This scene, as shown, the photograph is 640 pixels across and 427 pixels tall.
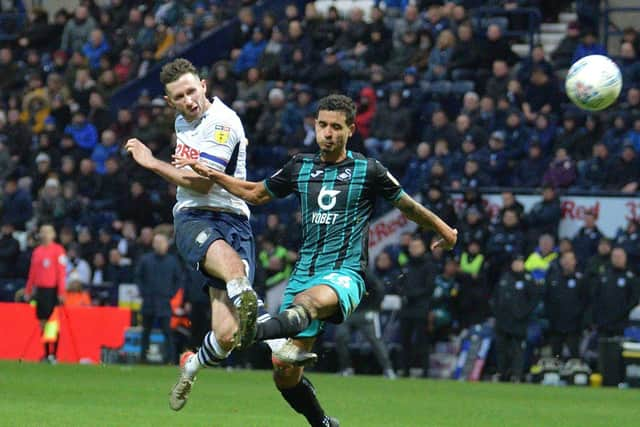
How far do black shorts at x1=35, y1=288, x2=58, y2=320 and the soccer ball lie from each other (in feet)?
35.1

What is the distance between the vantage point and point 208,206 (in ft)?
36.5

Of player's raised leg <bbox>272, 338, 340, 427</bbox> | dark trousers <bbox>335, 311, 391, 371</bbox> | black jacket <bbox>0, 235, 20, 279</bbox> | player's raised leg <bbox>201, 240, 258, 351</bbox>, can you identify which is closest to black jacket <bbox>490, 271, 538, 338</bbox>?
dark trousers <bbox>335, 311, 391, 371</bbox>

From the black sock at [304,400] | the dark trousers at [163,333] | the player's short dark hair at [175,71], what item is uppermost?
the player's short dark hair at [175,71]

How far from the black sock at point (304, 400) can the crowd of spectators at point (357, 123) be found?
37.2 ft

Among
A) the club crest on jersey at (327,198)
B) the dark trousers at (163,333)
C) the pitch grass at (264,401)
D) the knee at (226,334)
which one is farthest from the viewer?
the dark trousers at (163,333)

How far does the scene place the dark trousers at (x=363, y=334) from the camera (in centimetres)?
2159

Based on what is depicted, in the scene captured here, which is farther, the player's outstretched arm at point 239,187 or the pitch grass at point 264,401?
the pitch grass at point 264,401

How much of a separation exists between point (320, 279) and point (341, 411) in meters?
4.79

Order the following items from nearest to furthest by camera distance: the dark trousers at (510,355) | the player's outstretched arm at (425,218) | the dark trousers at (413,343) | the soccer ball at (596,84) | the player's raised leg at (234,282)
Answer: the player's raised leg at (234,282) → the player's outstretched arm at (425,218) → the soccer ball at (596,84) → the dark trousers at (510,355) → the dark trousers at (413,343)

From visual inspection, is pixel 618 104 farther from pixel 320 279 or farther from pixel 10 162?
pixel 320 279

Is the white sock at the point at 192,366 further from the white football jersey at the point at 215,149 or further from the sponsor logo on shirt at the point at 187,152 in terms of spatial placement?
the sponsor logo on shirt at the point at 187,152

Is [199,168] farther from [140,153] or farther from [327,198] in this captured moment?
[327,198]

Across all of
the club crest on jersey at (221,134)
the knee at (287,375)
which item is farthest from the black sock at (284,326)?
the club crest on jersey at (221,134)

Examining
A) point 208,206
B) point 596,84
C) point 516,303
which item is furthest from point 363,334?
point 208,206
